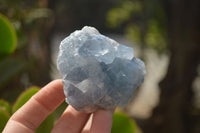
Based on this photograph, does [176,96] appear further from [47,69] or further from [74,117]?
[74,117]

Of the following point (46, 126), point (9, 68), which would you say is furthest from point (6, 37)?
point (46, 126)

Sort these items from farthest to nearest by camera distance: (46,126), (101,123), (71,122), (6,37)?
1. (6,37)
2. (46,126)
3. (71,122)
4. (101,123)

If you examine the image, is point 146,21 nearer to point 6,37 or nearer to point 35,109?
point 6,37

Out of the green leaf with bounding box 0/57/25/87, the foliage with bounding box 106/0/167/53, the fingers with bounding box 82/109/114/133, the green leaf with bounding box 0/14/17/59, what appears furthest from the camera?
the foliage with bounding box 106/0/167/53

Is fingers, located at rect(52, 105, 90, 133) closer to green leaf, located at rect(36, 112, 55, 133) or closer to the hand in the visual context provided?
the hand

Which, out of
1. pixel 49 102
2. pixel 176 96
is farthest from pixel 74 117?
pixel 176 96

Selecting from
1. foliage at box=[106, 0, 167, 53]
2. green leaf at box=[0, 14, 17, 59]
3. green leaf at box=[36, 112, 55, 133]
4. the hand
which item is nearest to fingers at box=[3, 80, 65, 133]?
the hand
